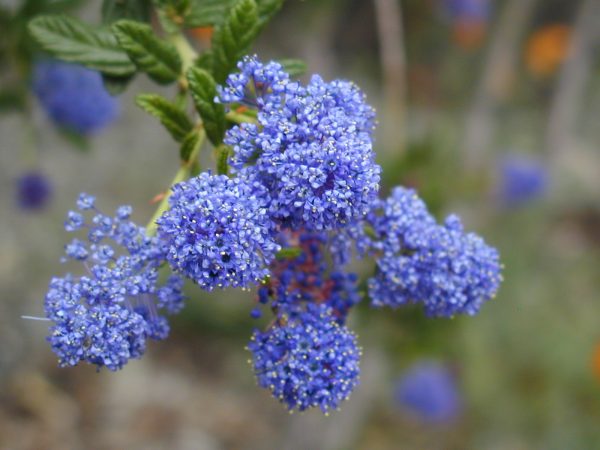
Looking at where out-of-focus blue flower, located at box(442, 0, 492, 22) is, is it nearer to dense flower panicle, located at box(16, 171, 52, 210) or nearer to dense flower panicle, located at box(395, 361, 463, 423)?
dense flower panicle, located at box(395, 361, 463, 423)

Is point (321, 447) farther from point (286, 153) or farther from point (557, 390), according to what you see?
point (286, 153)

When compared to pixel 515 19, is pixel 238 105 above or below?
below

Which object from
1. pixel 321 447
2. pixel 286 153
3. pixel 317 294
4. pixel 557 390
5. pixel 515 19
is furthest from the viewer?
pixel 515 19

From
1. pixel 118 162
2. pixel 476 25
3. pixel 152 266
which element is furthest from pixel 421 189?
pixel 476 25

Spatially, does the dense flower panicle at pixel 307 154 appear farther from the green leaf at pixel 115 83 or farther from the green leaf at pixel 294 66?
the green leaf at pixel 115 83

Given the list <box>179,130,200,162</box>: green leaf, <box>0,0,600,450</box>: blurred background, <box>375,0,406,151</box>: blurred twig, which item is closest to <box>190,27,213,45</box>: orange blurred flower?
<box>0,0,600,450</box>: blurred background

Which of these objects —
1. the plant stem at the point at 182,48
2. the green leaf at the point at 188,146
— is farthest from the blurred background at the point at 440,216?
the green leaf at the point at 188,146
